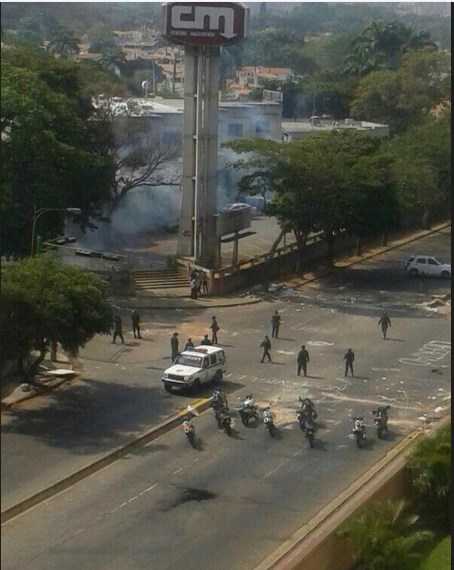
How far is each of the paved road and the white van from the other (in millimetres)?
121

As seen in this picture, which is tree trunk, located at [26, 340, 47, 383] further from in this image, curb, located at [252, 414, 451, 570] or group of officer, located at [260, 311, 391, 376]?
curb, located at [252, 414, 451, 570]

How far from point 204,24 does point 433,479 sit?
20.4 ft

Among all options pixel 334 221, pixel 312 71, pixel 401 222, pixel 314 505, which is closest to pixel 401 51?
pixel 312 71

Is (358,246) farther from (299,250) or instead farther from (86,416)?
(86,416)

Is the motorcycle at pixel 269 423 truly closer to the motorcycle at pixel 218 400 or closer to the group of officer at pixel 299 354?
the motorcycle at pixel 218 400

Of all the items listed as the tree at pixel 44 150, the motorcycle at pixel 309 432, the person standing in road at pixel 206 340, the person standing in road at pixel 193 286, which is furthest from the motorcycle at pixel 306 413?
the tree at pixel 44 150

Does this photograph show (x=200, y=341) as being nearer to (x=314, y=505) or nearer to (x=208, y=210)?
(x=314, y=505)

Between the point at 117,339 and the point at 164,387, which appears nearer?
the point at 164,387

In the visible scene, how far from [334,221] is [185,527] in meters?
5.91

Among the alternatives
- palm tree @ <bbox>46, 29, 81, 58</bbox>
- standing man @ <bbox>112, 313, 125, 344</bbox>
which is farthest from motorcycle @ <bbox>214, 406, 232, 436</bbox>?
palm tree @ <bbox>46, 29, 81, 58</bbox>

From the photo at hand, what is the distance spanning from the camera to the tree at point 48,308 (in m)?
8.71

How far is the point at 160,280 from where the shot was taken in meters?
11.3

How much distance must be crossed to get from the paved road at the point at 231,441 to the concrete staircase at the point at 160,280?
23.0 inches

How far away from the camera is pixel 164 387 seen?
9398 mm
